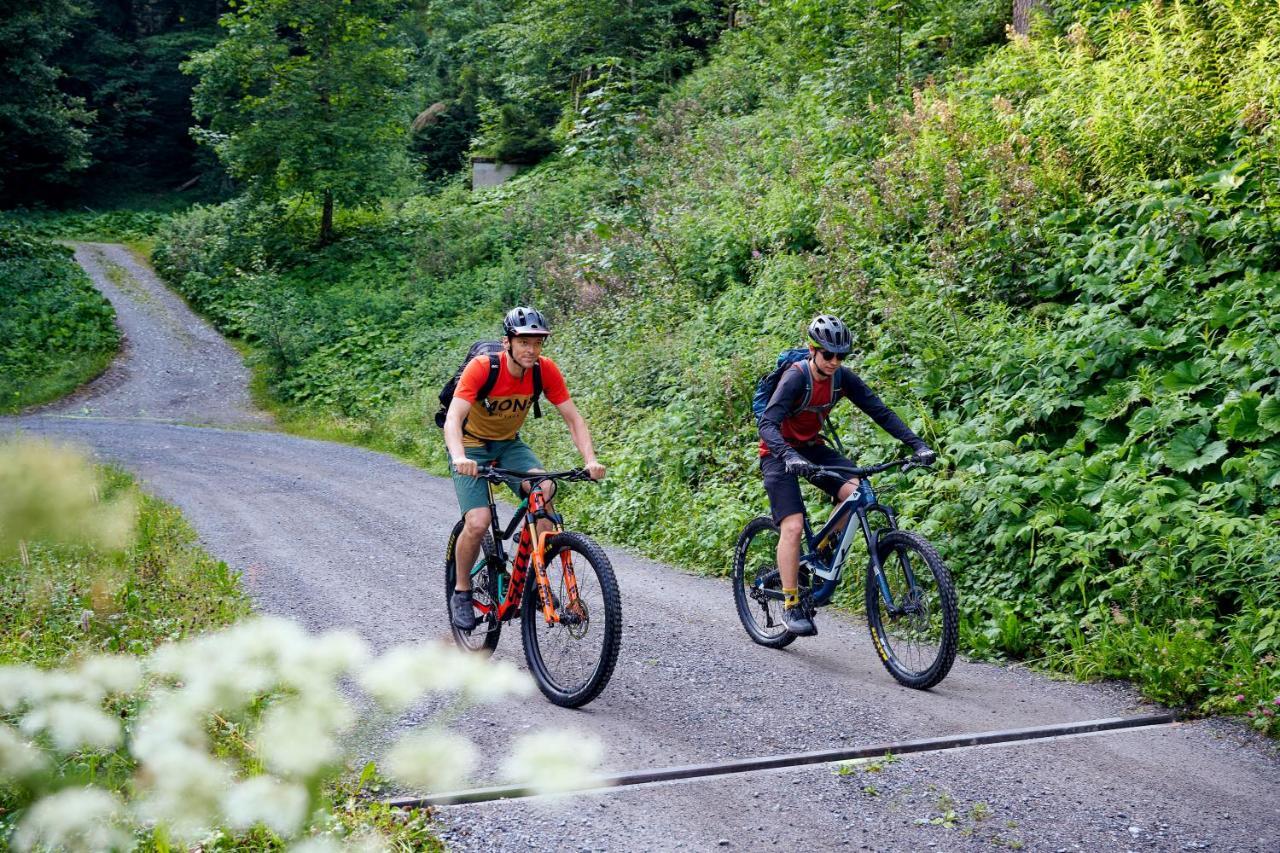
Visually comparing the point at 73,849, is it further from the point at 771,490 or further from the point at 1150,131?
the point at 1150,131

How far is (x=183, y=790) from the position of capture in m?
1.46

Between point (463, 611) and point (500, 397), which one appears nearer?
point (500, 397)

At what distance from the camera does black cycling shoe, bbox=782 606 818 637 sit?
674 centimetres

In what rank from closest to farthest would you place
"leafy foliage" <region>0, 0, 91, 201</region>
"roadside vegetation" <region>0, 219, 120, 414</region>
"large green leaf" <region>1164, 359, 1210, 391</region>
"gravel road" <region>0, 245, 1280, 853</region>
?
1. "gravel road" <region>0, 245, 1280, 853</region>
2. "large green leaf" <region>1164, 359, 1210, 391</region>
3. "roadside vegetation" <region>0, 219, 120, 414</region>
4. "leafy foliage" <region>0, 0, 91, 201</region>

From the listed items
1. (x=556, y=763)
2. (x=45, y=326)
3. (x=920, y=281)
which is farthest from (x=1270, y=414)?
(x=45, y=326)

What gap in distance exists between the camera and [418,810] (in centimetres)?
412

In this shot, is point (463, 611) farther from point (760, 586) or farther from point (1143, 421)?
point (1143, 421)

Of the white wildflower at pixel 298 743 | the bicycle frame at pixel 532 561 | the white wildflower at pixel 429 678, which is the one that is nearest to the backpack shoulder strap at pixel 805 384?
the bicycle frame at pixel 532 561

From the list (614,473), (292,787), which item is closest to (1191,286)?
(614,473)

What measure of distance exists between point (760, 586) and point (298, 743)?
616 centimetres

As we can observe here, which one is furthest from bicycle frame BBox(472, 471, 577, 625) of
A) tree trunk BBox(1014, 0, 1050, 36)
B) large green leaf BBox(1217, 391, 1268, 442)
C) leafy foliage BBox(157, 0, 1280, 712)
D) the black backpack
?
tree trunk BBox(1014, 0, 1050, 36)

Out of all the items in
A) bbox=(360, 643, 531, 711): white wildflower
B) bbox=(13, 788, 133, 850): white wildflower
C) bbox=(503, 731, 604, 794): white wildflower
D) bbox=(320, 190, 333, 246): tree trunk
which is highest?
bbox=(320, 190, 333, 246): tree trunk

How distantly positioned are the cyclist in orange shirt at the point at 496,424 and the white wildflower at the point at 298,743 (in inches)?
174

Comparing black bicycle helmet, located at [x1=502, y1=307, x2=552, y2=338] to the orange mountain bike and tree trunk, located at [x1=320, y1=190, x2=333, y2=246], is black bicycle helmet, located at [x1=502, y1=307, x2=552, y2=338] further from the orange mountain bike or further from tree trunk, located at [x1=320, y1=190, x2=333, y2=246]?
tree trunk, located at [x1=320, y1=190, x2=333, y2=246]
